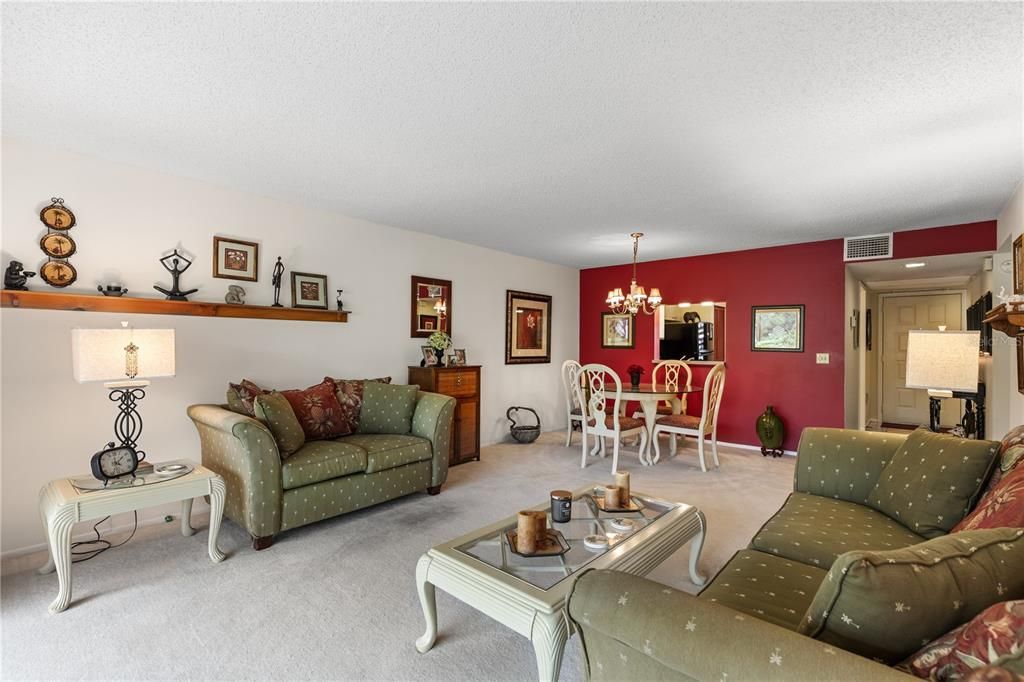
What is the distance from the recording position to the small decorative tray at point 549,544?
1.82 metres

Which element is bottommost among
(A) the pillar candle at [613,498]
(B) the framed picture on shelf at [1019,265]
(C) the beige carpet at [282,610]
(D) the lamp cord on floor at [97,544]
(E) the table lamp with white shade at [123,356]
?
(C) the beige carpet at [282,610]

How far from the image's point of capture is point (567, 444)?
5.46 m

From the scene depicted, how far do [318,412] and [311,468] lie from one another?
0.63 m

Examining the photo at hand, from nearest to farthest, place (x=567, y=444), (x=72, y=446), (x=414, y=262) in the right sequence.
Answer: (x=72, y=446)
(x=414, y=262)
(x=567, y=444)

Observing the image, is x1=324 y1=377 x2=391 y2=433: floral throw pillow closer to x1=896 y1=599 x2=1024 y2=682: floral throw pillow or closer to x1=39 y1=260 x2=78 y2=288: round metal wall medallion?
x1=39 y1=260 x2=78 y2=288: round metal wall medallion

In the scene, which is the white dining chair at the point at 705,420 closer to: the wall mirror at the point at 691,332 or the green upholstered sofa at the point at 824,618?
the wall mirror at the point at 691,332

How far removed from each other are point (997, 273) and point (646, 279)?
Answer: 334 cm

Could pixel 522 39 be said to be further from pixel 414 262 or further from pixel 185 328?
pixel 414 262

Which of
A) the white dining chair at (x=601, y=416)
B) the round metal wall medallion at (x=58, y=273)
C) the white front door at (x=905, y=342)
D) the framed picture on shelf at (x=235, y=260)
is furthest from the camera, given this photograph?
the white front door at (x=905, y=342)

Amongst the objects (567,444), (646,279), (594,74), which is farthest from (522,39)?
(646,279)

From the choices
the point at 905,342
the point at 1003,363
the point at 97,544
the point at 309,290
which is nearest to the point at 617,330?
the point at 1003,363

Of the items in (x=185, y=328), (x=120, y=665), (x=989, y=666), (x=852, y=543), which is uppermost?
(x=185, y=328)

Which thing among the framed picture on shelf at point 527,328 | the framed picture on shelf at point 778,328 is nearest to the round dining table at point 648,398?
the framed picture on shelf at point 778,328

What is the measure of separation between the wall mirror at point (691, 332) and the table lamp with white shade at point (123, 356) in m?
5.30
